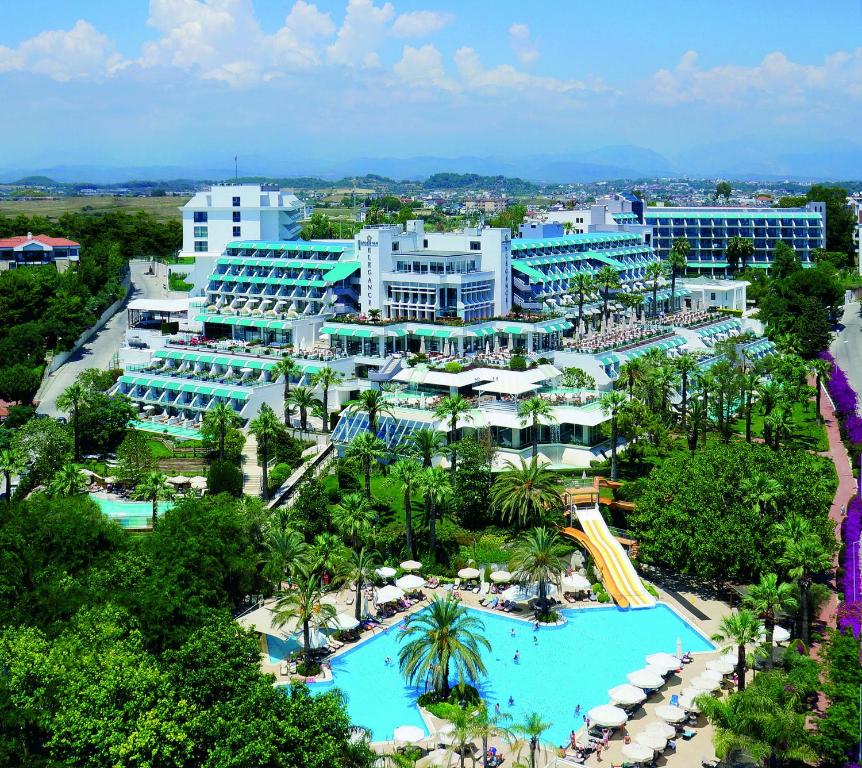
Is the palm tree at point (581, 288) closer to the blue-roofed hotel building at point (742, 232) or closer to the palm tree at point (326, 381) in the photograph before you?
the palm tree at point (326, 381)

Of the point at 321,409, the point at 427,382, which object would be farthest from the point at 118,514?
the point at 427,382

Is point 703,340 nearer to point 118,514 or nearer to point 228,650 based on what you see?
point 118,514

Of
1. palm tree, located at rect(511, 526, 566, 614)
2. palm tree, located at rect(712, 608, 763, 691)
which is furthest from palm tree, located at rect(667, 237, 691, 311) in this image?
palm tree, located at rect(712, 608, 763, 691)

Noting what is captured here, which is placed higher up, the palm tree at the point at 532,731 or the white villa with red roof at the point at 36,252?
the white villa with red roof at the point at 36,252

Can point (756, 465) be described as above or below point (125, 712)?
above

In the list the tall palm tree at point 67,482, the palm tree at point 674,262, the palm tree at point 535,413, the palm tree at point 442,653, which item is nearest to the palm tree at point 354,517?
the palm tree at point 442,653

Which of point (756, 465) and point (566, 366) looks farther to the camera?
point (566, 366)

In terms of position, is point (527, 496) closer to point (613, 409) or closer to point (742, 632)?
point (613, 409)

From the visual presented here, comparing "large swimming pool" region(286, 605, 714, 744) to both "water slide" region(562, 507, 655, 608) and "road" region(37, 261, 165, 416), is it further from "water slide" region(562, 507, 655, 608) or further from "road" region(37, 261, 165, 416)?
"road" region(37, 261, 165, 416)
